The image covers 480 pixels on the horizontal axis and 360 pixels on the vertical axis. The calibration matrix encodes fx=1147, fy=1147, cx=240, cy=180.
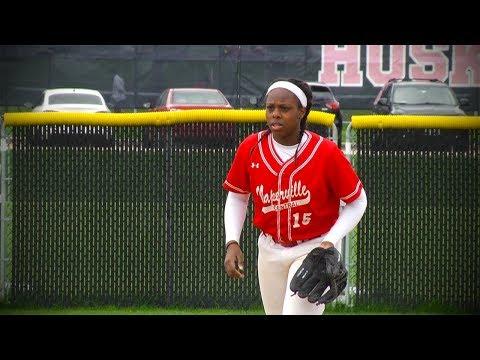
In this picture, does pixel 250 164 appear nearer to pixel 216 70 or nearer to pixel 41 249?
pixel 41 249

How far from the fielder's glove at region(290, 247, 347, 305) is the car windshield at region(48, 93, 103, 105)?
22037 mm

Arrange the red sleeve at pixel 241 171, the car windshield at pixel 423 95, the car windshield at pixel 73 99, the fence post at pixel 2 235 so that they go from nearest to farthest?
the red sleeve at pixel 241 171 < the fence post at pixel 2 235 < the car windshield at pixel 423 95 < the car windshield at pixel 73 99

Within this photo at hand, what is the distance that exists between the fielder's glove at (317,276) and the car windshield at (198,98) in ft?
68.1

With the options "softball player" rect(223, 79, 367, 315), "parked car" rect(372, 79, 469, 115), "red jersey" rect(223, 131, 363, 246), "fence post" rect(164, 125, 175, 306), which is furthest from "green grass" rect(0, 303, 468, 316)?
"parked car" rect(372, 79, 469, 115)

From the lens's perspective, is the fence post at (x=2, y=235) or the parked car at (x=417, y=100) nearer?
the fence post at (x=2, y=235)

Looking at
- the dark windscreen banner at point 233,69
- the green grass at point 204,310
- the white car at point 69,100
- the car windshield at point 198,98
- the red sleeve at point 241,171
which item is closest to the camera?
the red sleeve at point 241,171

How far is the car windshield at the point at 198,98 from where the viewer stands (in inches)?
1073

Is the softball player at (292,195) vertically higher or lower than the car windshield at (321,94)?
lower

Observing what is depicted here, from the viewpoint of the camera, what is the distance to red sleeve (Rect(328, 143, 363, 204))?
258 inches

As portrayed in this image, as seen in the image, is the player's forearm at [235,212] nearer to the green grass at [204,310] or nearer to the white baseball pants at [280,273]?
the white baseball pants at [280,273]

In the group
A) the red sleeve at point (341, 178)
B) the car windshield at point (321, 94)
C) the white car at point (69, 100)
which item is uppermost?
the car windshield at point (321, 94)

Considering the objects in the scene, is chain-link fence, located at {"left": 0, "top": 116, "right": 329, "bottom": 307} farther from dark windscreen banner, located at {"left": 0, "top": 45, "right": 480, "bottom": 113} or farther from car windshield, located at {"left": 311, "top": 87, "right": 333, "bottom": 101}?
dark windscreen banner, located at {"left": 0, "top": 45, "right": 480, "bottom": 113}

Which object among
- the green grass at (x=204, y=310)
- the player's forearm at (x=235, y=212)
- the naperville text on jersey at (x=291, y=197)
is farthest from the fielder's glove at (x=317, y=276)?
the green grass at (x=204, y=310)

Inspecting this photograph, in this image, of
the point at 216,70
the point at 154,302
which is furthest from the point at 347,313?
the point at 216,70
